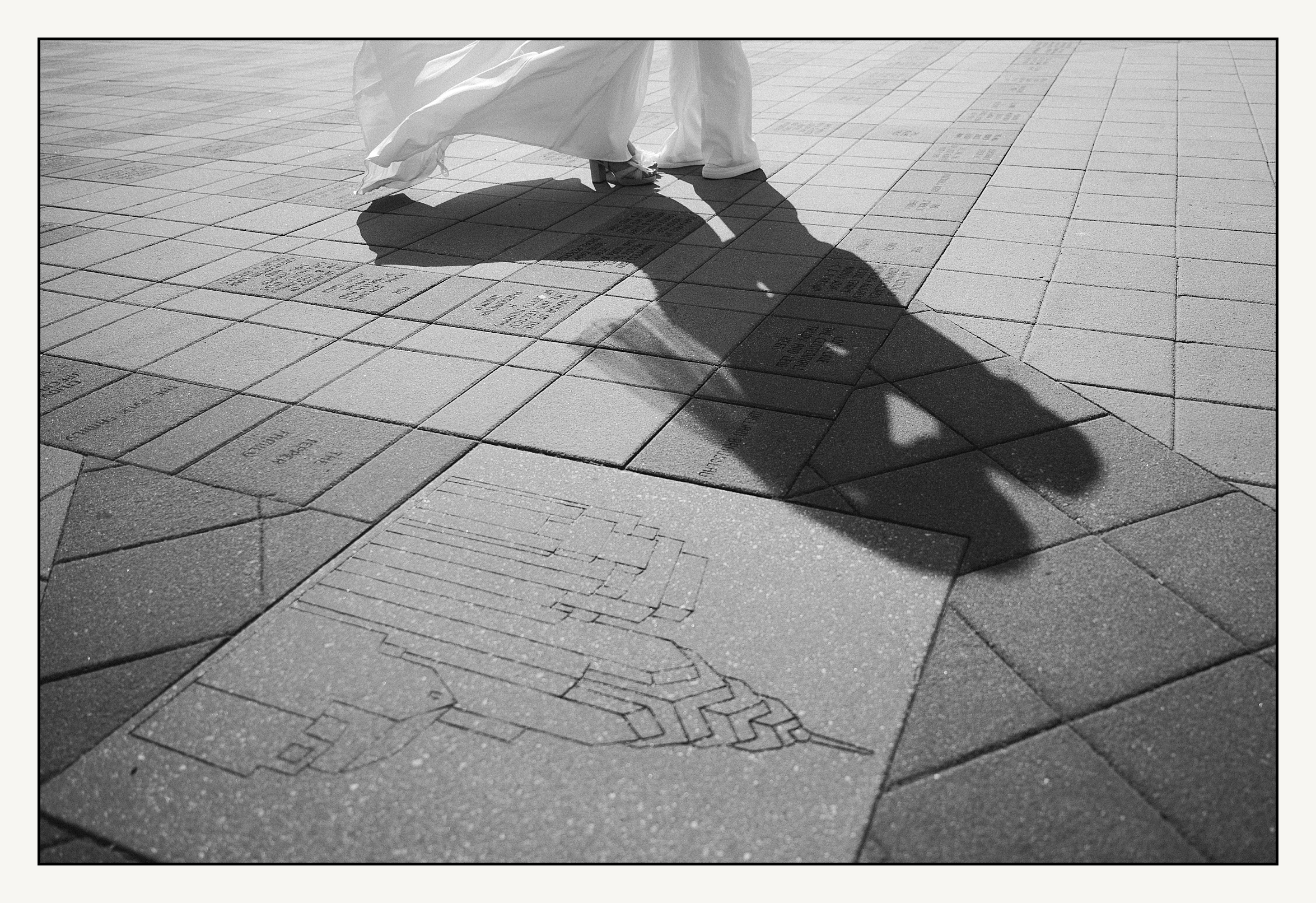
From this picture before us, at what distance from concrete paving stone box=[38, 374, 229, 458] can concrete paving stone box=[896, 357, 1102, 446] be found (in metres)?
2.74

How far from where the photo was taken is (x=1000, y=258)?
14.9 ft

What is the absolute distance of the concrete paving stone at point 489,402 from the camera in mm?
3234

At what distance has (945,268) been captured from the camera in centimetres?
444

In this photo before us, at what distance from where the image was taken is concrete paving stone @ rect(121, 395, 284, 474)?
3.07 metres

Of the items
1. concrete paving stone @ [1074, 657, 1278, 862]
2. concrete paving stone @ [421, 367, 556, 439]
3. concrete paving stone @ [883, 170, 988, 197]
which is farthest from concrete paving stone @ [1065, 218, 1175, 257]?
concrete paving stone @ [1074, 657, 1278, 862]

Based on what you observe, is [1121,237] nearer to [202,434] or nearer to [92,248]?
[202,434]

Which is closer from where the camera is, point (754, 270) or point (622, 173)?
point (754, 270)

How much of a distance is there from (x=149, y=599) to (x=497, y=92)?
12.6 ft

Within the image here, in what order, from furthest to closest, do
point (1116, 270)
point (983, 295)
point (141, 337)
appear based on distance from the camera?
point (1116, 270) → point (983, 295) → point (141, 337)

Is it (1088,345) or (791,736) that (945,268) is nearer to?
(1088,345)

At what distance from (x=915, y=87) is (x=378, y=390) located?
23.8 ft

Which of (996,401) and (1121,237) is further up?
(1121,237)

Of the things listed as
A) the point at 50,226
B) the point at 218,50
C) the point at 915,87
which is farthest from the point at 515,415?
the point at 218,50

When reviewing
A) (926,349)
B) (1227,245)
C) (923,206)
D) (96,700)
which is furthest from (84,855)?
(1227,245)
